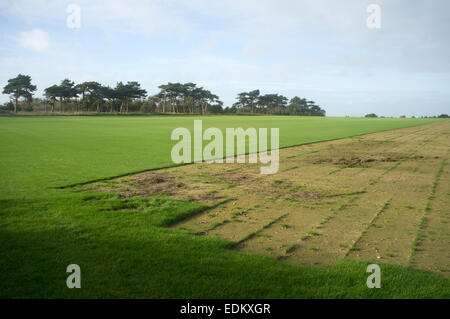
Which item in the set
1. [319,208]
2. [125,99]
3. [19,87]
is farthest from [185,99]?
[319,208]

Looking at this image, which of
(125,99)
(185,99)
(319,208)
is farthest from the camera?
(185,99)

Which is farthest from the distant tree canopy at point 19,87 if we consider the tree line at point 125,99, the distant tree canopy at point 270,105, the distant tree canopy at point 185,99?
the distant tree canopy at point 270,105

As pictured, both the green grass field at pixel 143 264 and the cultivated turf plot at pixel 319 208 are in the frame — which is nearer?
the green grass field at pixel 143 264

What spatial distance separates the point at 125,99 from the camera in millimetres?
99625

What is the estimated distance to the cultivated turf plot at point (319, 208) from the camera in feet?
17.3

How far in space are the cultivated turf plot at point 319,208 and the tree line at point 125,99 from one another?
86244mm

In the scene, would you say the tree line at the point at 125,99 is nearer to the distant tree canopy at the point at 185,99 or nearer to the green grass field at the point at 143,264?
the distant tree canopy at the point at 185,99

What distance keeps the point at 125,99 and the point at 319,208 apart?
326 ft

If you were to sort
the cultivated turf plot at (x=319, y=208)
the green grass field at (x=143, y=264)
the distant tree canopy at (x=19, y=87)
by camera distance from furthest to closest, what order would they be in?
1. the distant tree canopy at (x=19, y=87)
2. the cultivated turf plot at (x=319, y=208)
3. the green grass field at (x=143, y=264)

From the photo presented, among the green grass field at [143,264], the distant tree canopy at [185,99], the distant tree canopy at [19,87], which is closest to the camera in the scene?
the green grass field at [143,264]

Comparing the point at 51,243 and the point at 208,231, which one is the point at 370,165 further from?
the point at 51,243

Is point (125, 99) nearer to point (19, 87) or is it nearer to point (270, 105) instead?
point (19, 87)

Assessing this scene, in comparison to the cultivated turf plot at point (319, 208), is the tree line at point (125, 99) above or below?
above

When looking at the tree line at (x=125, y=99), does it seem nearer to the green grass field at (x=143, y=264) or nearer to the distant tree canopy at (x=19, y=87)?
the distant tree canopy at (x=19, y=87)
